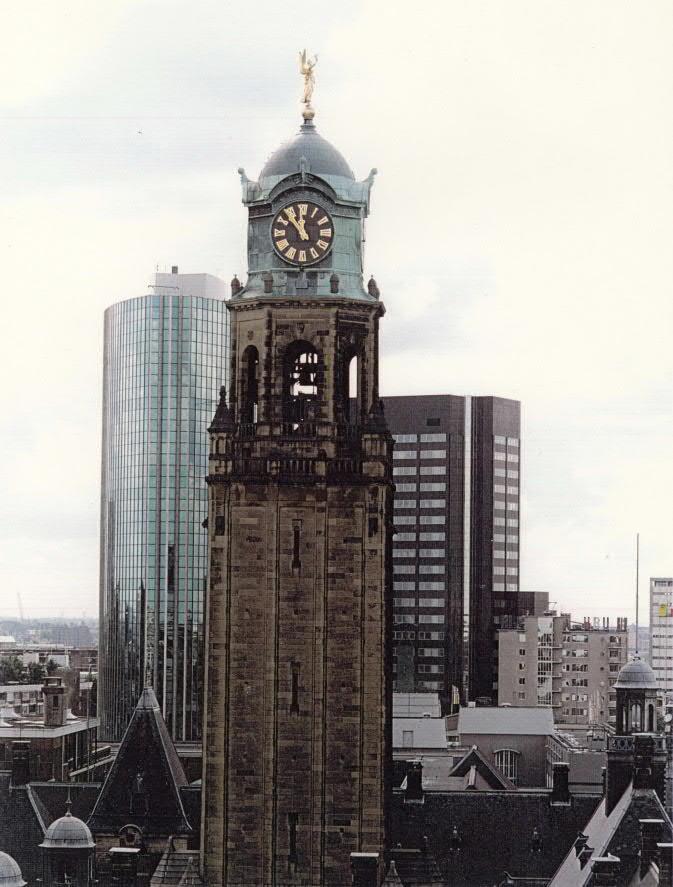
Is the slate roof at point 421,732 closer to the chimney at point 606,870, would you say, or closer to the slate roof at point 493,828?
the slate roof at point 493,828

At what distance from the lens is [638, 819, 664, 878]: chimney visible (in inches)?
3369

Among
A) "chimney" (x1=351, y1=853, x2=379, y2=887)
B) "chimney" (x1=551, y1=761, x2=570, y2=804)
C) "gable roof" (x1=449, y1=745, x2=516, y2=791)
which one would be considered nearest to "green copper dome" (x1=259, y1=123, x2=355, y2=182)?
"chimney" (x1=351, y1=853, x2=379, y2=887)

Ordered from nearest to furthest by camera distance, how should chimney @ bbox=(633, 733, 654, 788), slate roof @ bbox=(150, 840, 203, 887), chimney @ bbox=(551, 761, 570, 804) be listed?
slate roof @ bbox=(150, 840, 203, 887) < chimney @ bbox=(633, 733, 654, 788) < chimney @ bbox=(551, 761, 570, 804)

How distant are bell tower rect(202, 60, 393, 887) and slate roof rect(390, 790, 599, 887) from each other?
14632 millimetres

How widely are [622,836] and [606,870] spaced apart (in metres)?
9.81

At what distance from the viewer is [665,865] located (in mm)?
84062

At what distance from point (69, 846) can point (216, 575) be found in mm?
14560

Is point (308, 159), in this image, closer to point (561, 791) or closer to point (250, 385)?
point (250, 385)

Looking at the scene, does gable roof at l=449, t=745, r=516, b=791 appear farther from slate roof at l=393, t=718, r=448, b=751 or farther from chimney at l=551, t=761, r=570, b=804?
chimney at l=551, t=761, r=570, b=804

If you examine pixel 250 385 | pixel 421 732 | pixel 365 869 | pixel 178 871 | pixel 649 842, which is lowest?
pixel 421 732

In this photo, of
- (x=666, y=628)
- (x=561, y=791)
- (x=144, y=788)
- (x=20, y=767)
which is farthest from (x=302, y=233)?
(x=666, y=628)

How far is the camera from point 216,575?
91.0m

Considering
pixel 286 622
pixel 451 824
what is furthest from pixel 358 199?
pixel 451 824

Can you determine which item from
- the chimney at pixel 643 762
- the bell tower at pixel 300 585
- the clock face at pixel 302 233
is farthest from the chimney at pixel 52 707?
the clock face at pixel 302 233
